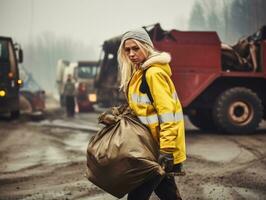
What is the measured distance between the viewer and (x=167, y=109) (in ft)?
10.4

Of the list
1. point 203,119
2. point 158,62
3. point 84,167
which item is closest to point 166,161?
point 158,62

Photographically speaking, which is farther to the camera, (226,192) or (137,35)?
(226,192)

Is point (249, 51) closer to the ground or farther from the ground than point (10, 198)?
farther from the ground

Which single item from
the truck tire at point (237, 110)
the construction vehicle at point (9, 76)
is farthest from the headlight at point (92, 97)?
the truck tire at point (237, 110)

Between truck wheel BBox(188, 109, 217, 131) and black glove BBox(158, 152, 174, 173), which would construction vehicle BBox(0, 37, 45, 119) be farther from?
black glove BBox(158, 152, 174, 173)

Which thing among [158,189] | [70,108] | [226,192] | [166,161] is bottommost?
[70,108]

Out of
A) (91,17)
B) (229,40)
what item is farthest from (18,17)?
(229,40)

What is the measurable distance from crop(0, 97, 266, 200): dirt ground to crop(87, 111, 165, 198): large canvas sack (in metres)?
2.08

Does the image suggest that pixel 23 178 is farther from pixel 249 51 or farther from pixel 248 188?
pixel 249 51

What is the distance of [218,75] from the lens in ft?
35.6

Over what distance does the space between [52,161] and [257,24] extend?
→ 2926 centimetres

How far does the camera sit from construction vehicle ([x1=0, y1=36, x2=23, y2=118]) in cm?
1435

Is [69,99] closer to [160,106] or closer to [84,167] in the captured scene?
[84,167]

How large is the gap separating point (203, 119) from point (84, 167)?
5.77 metres
